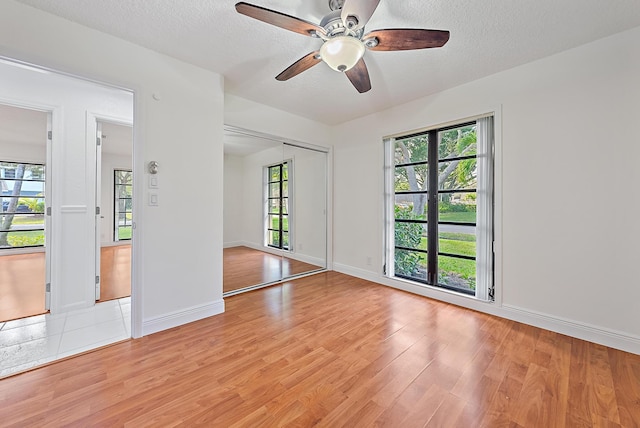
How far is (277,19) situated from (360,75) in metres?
0.84

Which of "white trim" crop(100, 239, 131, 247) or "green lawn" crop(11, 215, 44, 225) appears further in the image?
"white trim" crop(100, 239, 131, 247)

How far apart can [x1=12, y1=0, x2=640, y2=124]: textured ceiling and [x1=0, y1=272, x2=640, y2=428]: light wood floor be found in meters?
2.58

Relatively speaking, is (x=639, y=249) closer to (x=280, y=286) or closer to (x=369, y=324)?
(x=369, y=324)

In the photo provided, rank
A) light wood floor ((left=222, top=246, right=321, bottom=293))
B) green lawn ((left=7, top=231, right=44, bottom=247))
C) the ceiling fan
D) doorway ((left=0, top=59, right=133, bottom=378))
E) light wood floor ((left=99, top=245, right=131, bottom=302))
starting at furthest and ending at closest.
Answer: green lawn ((left=7, top=231, right=44, bottom=247)), light wood floor ((left=222, top=246, right=321, bottom=293)), light wood floor ((left=99, top=245, right=131, bottom=302)), doorway ((left=0, top=59, right=133, bottom=378)), the ceiling fan

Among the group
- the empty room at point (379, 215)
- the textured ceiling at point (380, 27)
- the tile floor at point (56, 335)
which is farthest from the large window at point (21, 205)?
the textured ceiling at point (380, 27)

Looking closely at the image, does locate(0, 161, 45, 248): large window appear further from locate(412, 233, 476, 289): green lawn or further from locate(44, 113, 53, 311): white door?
locate(412, 233, 476, 289): green lawn

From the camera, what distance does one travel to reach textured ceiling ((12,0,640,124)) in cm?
178

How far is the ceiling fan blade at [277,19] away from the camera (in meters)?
1.40

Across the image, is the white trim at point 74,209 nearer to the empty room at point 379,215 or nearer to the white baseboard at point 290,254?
the empty room at point 379,215

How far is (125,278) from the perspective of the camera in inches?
158

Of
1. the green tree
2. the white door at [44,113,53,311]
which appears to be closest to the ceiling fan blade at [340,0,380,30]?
the white door at [44,113,53,311]

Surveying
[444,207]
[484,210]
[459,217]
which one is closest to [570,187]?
[484,210]

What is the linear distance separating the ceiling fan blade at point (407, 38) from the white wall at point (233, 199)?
2686 mm

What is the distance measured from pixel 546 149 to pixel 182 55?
11.8 feet
